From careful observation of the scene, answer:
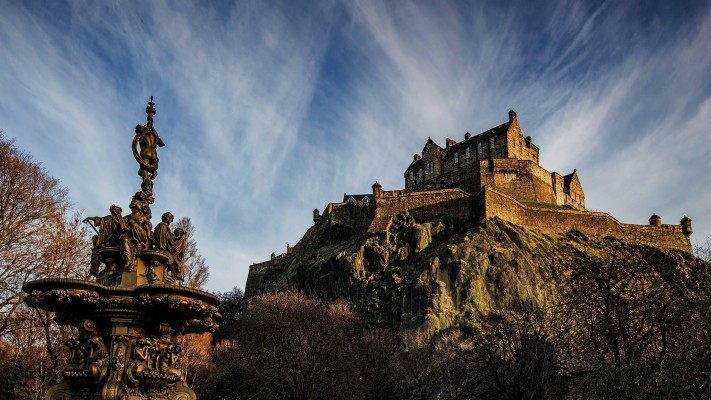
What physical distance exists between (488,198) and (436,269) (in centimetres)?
902

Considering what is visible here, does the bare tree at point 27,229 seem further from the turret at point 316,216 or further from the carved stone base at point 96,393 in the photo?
the turret at point 316,216

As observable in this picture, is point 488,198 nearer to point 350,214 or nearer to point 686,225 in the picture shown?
point 350,214

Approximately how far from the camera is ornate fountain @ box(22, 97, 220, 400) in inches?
309

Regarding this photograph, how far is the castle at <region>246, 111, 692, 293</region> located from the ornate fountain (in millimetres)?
32806

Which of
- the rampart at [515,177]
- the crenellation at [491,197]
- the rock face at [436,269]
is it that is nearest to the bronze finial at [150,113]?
the rock face at [436,269]

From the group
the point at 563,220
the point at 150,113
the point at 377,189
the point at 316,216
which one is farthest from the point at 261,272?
the point at 150,113

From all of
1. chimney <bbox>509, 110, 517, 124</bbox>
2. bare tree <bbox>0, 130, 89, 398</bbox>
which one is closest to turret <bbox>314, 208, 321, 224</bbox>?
chimney <bbox>509, 110, 517, 124</bbox>

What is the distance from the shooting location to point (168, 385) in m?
8.25

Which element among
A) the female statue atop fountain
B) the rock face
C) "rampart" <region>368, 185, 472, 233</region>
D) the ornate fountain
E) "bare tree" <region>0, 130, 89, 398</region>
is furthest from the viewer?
"rampart" <region>368, 185, 472, 233</region>

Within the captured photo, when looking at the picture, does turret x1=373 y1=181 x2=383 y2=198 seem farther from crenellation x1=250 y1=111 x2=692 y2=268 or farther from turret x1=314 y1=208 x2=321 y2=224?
turret x1=314 y1=208 x2=321 y2=224

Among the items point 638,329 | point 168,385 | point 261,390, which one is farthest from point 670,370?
point 261,390

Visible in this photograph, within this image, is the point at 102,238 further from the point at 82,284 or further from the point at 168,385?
the point at 168,385

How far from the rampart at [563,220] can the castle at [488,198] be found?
8 centimetres

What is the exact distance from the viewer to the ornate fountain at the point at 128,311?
7852 mm
